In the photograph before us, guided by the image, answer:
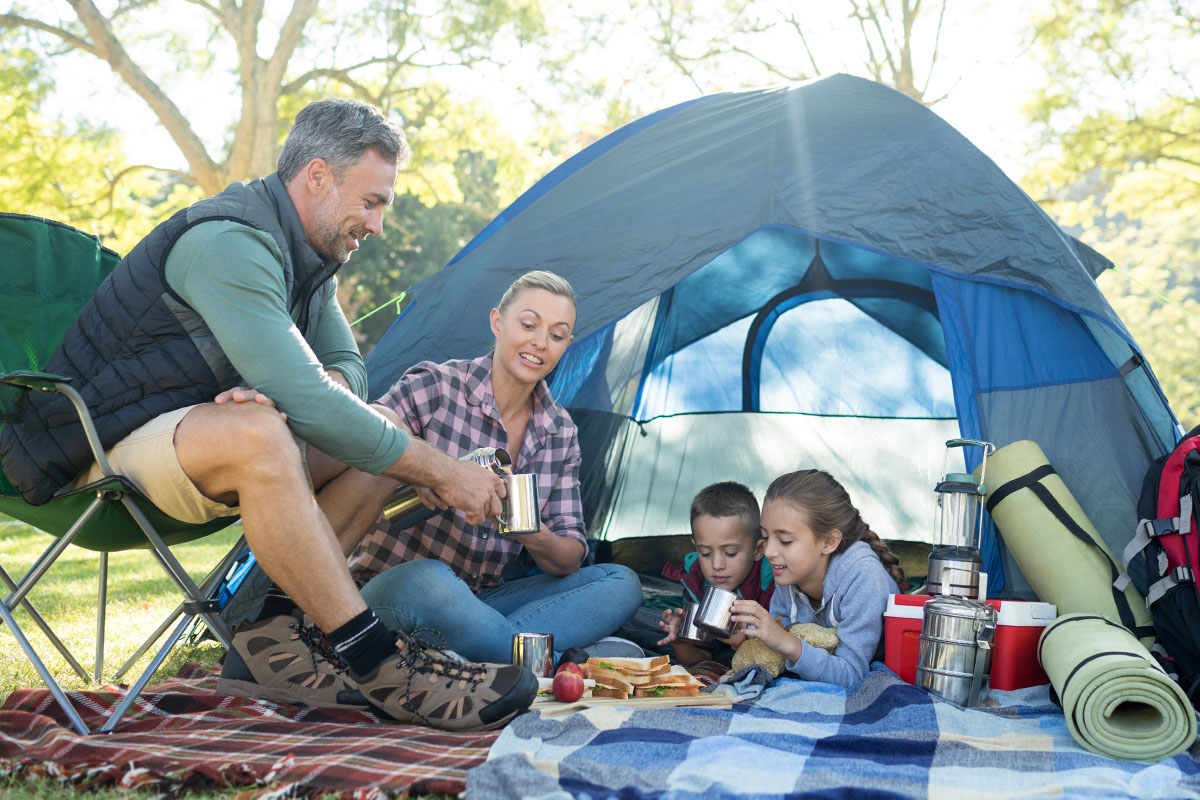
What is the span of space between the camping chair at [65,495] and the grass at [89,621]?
0.24m

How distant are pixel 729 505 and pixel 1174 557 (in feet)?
3.70

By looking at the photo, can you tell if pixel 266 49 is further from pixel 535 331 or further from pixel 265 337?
pixel 265 337

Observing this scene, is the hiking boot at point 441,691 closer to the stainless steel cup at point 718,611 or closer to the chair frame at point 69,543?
the chair frame at point 69,543

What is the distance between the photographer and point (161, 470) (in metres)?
2.04

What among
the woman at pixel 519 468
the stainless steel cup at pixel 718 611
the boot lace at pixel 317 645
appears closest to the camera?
the boot lace at pixel 317 645

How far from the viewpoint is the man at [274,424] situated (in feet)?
6.46

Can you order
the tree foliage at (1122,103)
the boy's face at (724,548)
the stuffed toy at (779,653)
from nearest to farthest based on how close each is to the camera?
the stuffed toy at (779,653) → the boy's face at (724,548) → the tree foliage at (1122,103)

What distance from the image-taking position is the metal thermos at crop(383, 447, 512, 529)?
2311mm

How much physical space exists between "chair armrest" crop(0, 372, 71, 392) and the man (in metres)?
0.12

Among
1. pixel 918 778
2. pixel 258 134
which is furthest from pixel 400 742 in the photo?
pixel 258 134

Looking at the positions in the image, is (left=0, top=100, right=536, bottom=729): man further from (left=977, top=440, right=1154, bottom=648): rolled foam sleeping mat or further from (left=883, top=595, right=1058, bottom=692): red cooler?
(left=977, top=440, right=1154, bottom=648): rolled foam sleeping mat

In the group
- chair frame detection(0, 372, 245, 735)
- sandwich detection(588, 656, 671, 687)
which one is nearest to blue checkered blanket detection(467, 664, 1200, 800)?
sandwich detection(588, 656, 671, 687)

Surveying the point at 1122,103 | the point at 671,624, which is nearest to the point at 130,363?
the point at 671,624

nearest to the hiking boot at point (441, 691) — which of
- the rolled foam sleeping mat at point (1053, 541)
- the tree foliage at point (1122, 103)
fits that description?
the rolled foam sleeping mat at point (1053, 541)
